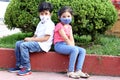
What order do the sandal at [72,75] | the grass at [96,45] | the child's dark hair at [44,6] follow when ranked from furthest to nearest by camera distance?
1. the grass at [96,45]
2. the child's dark hair at [44,6]
3. the sandal at [72,75]

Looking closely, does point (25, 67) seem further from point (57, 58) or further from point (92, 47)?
point (92, 47)

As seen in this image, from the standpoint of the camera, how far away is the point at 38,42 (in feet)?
18.7

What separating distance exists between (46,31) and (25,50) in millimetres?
457

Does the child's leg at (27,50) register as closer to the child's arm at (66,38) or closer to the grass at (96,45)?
the child's arm at (66,38)

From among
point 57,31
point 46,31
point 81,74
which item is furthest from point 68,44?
point 81,74

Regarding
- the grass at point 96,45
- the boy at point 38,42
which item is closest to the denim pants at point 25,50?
the boy at point 38,42

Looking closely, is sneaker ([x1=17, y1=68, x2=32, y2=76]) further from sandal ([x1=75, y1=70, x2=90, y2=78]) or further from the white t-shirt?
sandal ([x1=75, y1=70, x2=90, y2=78])

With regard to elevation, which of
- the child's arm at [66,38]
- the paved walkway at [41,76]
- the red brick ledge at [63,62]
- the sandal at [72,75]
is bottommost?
A: the paved walkway at [41,76]

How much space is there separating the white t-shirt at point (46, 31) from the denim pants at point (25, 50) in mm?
94

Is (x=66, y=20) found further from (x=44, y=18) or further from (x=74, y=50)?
(x=74, y=50)

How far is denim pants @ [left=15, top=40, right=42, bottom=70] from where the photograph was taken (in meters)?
5.60

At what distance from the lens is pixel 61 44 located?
225 inches

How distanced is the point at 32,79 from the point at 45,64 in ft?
1.53

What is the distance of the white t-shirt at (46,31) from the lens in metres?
5.71
